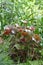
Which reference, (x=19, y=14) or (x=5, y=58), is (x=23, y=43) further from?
(x=19, y=14)

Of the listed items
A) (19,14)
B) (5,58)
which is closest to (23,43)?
(5,58)

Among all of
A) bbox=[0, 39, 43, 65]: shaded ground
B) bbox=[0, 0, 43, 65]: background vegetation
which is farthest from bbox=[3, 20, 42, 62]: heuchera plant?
bbox=[0, 0, 43, 65]: background vegetation

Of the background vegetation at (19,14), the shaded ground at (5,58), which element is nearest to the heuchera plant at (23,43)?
the shaded ground at (5,58)

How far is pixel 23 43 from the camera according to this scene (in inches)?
131

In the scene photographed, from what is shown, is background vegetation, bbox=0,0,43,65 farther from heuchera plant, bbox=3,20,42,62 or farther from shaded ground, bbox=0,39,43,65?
shaded ground, bbox=0,39,43,65

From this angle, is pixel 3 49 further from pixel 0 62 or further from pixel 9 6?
pixel 9 6

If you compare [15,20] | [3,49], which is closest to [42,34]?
[15,20]

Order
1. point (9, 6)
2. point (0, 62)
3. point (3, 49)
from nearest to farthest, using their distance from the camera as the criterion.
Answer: point (0, 62)
point (3, 49)
point (9, 6)

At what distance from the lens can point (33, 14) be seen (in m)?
4.55

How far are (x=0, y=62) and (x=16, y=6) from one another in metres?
1.51

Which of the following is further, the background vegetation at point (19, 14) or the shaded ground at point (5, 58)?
the background vegetation at point (19, 14)

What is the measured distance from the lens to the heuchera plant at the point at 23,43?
3.28 meters

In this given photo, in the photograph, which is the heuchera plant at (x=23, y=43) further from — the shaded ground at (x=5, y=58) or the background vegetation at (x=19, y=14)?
the background vegetation at (x=19, y=14)

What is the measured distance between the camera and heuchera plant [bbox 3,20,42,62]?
328cm
